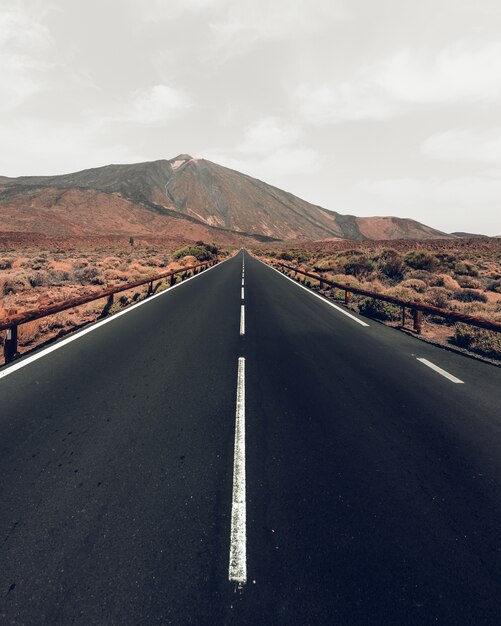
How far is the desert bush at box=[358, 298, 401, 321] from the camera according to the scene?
1108 cm

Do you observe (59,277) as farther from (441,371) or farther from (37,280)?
(441,371)

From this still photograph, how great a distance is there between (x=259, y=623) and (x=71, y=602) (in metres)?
1.16

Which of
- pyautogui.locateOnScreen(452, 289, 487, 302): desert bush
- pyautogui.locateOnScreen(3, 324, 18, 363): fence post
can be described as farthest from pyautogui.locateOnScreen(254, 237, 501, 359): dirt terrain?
pyautogui.locateOnScreen(3, 324, 18, 363): fence post

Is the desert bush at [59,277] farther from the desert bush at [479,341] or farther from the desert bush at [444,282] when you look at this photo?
the desert bush at [444,282]

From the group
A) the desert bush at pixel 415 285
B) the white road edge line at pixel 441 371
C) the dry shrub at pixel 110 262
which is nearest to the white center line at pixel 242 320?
the white road edge line at pixel 441 371

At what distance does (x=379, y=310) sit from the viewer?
1141cm

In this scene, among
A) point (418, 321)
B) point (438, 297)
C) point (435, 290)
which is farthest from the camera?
point (435, 290)

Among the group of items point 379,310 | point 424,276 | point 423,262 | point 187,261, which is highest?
point 423,262

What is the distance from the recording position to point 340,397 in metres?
4.81

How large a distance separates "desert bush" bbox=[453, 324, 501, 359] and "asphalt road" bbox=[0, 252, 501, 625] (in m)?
1.91

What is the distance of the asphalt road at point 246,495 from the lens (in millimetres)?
1969

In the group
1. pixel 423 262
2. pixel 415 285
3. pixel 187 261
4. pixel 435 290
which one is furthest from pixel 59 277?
pixel 423 262

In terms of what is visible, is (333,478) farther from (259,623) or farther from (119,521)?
(119,521)

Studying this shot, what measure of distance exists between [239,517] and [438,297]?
1303 centimetres
